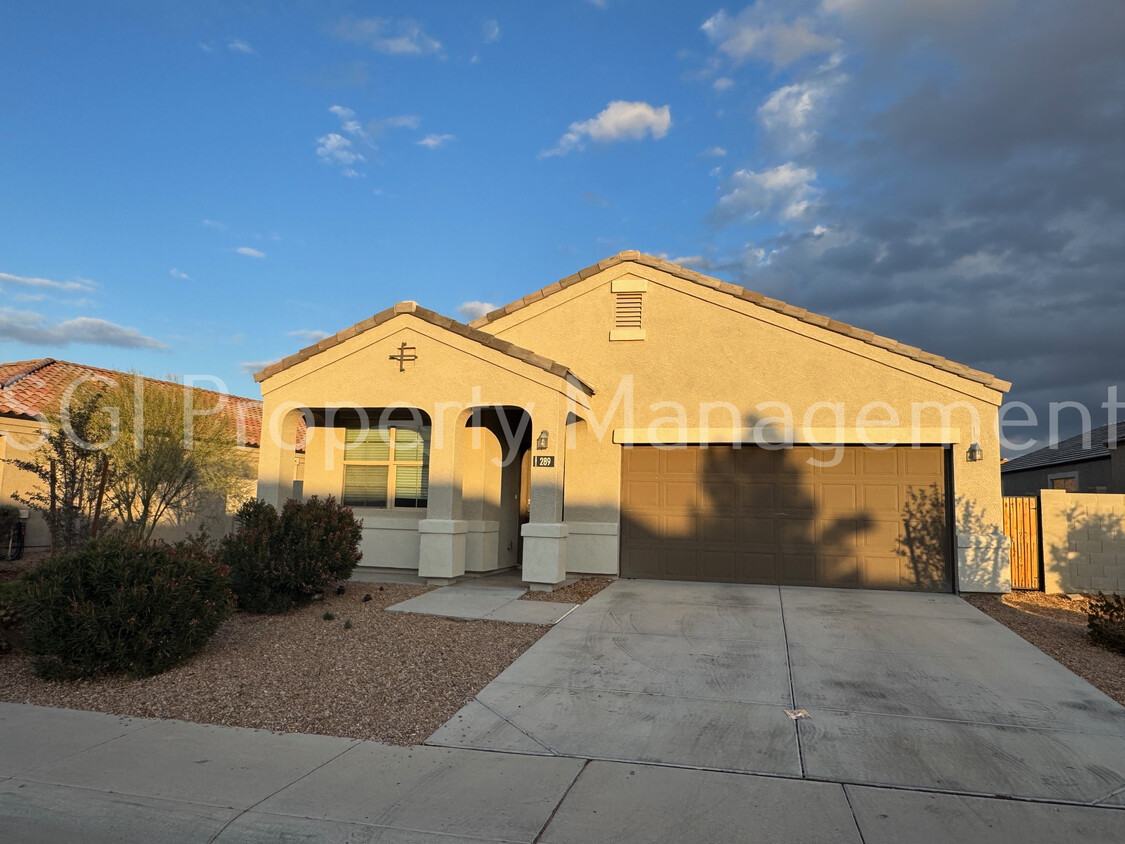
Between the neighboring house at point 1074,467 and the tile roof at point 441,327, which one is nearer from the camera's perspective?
the tile roof at point 441,327

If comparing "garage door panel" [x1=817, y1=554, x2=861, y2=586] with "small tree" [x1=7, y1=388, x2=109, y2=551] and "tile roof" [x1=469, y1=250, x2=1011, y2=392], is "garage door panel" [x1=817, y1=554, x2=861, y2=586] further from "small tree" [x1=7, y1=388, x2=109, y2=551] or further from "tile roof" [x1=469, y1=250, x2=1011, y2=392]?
"small tree" [x1=7, y1=388, x2=109, y2=551]

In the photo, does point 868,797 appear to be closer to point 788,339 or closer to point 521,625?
point 521,625

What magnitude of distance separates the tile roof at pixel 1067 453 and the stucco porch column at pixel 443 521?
14.3 meters

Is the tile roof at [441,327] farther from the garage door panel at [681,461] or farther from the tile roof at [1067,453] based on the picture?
the tile roof at [1067,453]

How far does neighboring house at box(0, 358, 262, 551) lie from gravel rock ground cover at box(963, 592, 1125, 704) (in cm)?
1367

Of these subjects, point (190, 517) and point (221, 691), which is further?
point (190, 517)

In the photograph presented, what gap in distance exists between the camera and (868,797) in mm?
4645

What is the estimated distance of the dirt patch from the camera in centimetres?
1061

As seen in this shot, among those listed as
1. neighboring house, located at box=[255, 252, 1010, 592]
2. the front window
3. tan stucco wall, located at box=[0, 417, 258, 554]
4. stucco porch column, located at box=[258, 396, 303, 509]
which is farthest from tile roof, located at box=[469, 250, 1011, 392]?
tan stucco wall, located at box=[0, 417, 258, 554]

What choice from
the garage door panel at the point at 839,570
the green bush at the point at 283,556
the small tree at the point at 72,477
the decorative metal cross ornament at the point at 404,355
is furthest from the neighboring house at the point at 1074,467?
the small tree at the point at 72,477

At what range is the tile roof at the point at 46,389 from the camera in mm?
17578

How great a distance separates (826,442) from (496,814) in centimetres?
931

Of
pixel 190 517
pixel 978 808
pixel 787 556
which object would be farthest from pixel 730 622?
pixel 190 517

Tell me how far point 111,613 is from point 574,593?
597 cm
